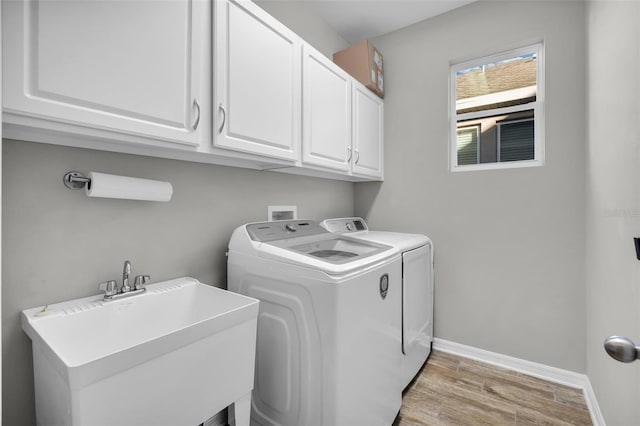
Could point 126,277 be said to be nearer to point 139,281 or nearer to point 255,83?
point 139,281

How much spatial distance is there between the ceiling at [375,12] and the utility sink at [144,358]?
7.68 ft

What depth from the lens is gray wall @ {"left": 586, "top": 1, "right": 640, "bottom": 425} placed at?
1.08m

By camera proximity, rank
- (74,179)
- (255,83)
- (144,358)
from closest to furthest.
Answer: (144,358) < (74,179) < (255,83)

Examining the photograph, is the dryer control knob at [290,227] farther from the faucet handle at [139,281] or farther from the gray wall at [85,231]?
the faucet handle at [139,281]

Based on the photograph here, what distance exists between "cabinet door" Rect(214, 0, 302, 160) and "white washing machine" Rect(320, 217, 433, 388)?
0.91 meters

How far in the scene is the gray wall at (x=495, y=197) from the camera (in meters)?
2.03

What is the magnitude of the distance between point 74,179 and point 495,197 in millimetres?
2557

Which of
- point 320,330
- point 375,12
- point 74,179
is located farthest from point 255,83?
point 375,12

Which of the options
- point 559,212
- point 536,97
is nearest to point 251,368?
point 559,212

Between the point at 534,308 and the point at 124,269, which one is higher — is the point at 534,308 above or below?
below

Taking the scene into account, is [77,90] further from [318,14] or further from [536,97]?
[536,97]

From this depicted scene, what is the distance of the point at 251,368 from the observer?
1.20 meters

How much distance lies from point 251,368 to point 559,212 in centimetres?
220

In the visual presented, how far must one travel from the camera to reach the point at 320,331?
128 centimetres
